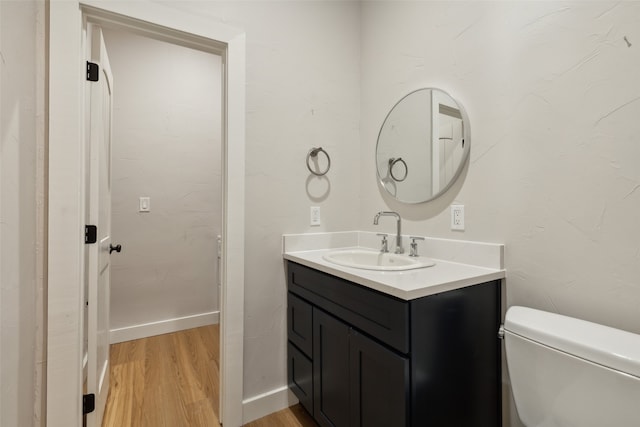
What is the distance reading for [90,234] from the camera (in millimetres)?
1332

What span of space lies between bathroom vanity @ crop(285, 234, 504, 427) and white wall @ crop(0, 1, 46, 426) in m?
1.06

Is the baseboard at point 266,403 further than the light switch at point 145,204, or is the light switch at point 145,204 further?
the light switch at point 145,204

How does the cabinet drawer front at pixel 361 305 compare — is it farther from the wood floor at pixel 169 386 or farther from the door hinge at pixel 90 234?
the door hinge at pixel 90 234

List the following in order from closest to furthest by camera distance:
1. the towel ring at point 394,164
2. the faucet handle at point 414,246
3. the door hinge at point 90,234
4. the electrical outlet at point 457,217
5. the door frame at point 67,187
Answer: the door frame at point 67,187 → the door hinge at point 90,234 → the electrical outlet at point 457,217 → the faucet handle at point 414,246 → the towel ring at point 394,164

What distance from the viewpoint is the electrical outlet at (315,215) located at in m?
1.85

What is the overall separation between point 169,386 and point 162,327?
0.87 metres

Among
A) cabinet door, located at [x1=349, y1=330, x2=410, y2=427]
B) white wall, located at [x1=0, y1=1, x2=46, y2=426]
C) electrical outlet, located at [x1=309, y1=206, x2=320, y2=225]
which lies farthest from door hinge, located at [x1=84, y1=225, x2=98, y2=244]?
cabinet door, located at [x1=349, y1=330, x2=410, y2=427]

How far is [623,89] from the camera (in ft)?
3.19

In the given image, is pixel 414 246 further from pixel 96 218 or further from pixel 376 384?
pixel 96 218

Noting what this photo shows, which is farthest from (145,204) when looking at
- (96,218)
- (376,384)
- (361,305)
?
(376,384)

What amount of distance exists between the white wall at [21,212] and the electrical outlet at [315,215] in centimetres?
122

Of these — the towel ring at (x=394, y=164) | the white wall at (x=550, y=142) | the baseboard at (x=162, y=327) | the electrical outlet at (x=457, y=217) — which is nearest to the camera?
the white wall at (x=550, y=142)

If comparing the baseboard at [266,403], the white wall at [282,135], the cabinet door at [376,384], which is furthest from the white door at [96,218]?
the cabinet door at [376,384]

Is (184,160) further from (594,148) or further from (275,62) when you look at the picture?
(594,148)
